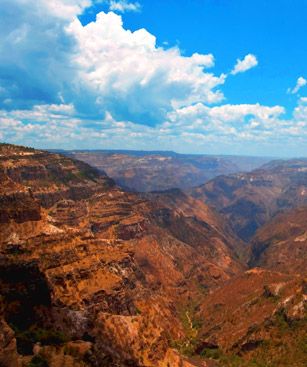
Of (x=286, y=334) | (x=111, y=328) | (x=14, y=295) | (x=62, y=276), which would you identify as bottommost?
(x=286, y=334)

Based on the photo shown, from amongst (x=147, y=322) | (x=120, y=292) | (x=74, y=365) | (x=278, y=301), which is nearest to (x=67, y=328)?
(x=74, y=365)

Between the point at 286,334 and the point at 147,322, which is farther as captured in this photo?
the point at 286,334

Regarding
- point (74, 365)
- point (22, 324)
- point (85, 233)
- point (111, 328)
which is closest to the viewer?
point (74, 365)

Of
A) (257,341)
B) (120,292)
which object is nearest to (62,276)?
(120,292)

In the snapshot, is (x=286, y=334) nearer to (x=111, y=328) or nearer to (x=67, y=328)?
(x=111, y=328)

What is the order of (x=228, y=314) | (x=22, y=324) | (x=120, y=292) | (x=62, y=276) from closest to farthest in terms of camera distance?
(x=22, y=324)
(x=62, y=276)
(x=120, y=292)
(x=228, y=314)

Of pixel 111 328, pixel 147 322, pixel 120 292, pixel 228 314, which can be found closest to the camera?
pixel 111 328

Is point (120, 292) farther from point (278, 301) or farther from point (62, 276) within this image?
point (278, 301)

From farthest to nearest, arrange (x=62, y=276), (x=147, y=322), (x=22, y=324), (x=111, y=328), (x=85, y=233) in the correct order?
(x=85, y=233) < (x=62, y=276) < (x=147, y=322) < (x=111, y=328) < (x=22, y=324)

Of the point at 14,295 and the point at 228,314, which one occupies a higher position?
the point at 14,295
